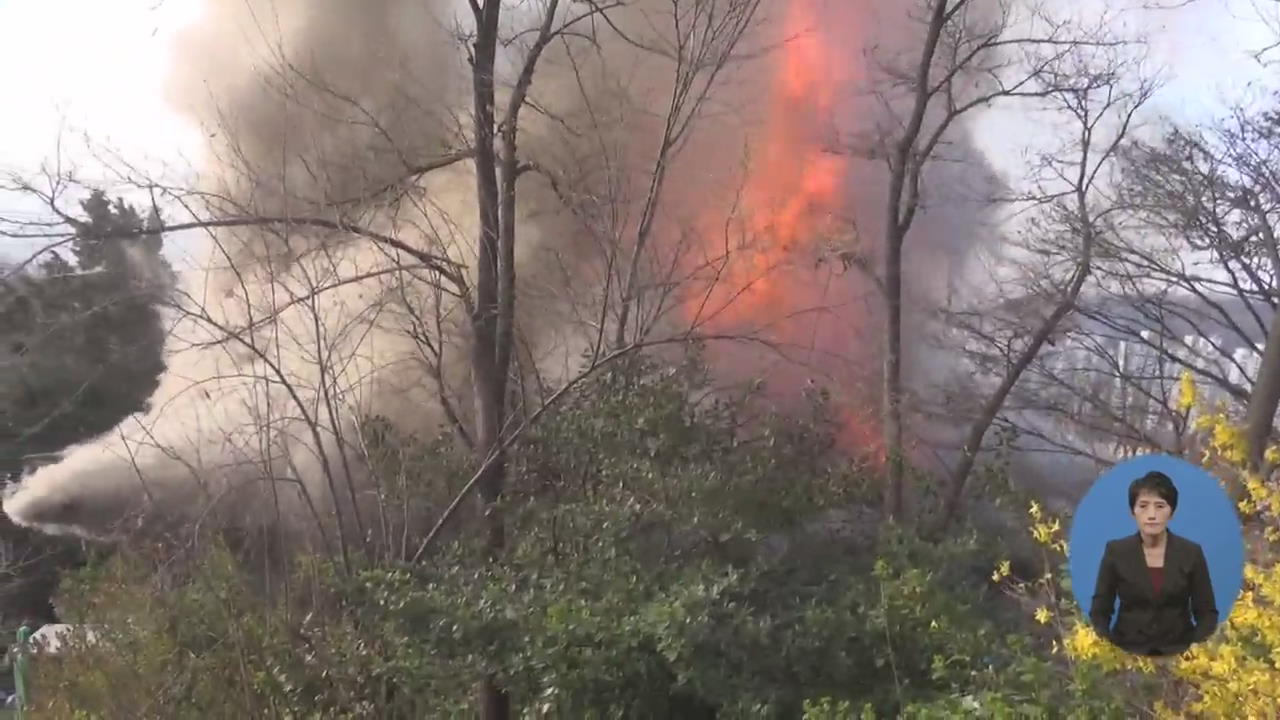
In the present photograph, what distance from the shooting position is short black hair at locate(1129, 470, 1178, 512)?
276 centimetres

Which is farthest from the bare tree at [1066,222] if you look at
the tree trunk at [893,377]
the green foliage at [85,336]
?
the green foliage at [85,336]

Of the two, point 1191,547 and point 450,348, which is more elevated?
point 450,348

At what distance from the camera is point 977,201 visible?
23.5 feet

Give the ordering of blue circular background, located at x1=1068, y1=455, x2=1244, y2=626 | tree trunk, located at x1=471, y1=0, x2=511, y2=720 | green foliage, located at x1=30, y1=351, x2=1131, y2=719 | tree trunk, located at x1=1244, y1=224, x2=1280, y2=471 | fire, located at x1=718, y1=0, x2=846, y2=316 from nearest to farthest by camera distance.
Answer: blue circular background, located at x1=1068, y1=455, x2=1244, y2=626
tree trunk, located at x1=1244, y1=224, x2=1280, y2=471
green foliage, located at x1=30, y1=351, x2=1131, y2=719
tree trunk, located at x1=471, y1=0, x2=511, y2=720
fire, located at x1=718, y1=0, x2=846, y2=316

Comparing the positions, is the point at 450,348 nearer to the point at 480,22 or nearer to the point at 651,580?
the point at 480,22

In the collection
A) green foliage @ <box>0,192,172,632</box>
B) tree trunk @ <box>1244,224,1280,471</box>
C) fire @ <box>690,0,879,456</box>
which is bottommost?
tree trunk @ <box>1244,224,1280,471</box>

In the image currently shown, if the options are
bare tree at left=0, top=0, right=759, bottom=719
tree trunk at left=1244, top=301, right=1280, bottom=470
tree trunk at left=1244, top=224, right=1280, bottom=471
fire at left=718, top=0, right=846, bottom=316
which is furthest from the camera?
fire at left=718, top=0, right=846, bottom=316

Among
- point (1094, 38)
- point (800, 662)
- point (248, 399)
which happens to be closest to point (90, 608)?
point (248, 399)

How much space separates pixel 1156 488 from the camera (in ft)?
9.12

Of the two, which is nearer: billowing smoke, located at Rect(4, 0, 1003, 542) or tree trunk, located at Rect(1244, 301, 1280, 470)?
tree trunk, located at Rect(1244, 301, 1280, 470)

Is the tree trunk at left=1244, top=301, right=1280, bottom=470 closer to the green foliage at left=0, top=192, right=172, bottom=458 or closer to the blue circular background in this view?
the blue circular background

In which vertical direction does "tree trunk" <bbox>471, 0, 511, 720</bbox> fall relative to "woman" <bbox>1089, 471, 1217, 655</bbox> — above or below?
above

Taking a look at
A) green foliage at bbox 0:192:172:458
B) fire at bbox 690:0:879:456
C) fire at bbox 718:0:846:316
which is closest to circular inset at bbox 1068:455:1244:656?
fire at bbox 690:0:879:456

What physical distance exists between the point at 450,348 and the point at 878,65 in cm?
366
